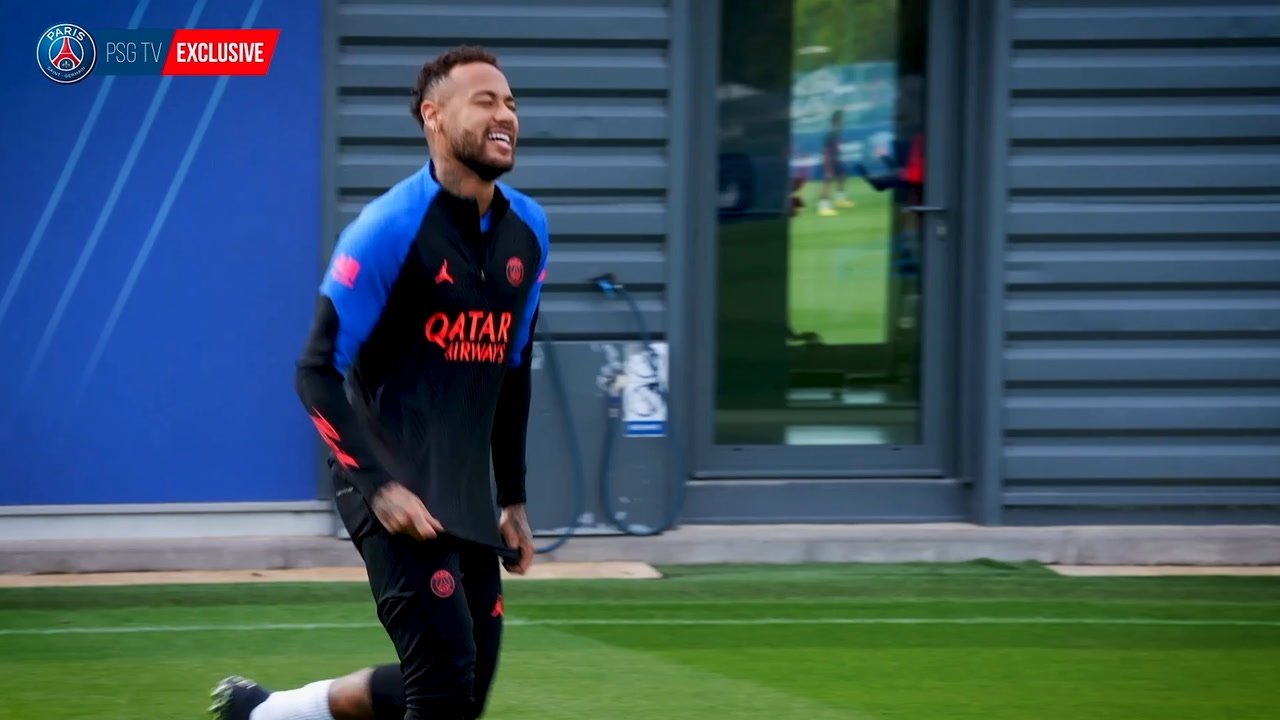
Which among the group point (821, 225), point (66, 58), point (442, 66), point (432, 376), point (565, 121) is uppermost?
point (66, 58)

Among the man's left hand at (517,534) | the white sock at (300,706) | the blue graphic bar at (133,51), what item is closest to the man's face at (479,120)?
the man's left hand at (517,534)

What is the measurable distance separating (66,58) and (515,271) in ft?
16.7

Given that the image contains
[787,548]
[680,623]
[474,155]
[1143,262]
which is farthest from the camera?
[1143,262]

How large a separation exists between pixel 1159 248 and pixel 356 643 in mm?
4656

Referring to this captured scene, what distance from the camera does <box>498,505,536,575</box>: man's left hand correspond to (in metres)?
4.72

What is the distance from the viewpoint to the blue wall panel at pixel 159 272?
29.2 ft

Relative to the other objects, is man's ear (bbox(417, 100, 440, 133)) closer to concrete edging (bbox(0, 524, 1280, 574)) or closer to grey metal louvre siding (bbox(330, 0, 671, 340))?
grey metal louvre siding (bbox(330, 0, 671, 340))

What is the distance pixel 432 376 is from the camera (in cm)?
436

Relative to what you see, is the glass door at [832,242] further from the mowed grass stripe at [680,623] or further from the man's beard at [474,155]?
the man's beard at [474,155]

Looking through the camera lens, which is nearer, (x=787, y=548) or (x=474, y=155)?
(x=474, y=155)

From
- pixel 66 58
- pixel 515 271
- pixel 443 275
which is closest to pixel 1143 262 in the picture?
pixel 66 58

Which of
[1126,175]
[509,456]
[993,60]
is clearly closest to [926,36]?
[993,60]

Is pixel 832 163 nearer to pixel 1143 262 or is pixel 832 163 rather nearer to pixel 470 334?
pixel 1143 262
